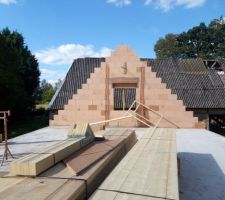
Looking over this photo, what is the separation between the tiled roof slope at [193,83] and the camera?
20250 mm

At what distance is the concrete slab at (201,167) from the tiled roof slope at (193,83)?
9.38m

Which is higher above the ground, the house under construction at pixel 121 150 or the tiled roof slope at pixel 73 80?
the tiled roof slope at pixel 73 80

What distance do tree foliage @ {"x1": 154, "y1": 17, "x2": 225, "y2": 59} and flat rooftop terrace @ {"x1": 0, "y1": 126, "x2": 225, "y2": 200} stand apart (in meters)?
37.6

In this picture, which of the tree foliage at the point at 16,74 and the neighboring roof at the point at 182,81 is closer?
the neighboring roof at the point at 182,81

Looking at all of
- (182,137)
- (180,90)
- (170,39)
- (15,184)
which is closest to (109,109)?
(182,137)

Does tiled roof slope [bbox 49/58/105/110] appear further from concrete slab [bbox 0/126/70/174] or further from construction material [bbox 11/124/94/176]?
construction material [bbox 11/124/94/176]

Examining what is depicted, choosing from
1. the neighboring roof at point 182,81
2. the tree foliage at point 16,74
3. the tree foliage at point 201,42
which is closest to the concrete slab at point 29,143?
the neighboring roof at point 182,81

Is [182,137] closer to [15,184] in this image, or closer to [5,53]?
[15,184]

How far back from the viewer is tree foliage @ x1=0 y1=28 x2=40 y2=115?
2588 cm

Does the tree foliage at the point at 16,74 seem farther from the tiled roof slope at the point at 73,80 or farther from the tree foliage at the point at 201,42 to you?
the tree foliage at the point at 201,42

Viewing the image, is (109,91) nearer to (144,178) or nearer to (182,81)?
(182,81)

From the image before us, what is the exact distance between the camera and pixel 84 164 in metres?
4.14

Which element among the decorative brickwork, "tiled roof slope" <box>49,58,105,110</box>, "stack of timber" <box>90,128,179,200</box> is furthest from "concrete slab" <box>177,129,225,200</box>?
"tiled roof slope" <box>49,58,105,110</box>

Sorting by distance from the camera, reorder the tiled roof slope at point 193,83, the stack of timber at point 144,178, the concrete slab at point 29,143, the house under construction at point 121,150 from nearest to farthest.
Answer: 1. the stack of timber at point 144,178
2. the house under construction at point 121,150
3. the concrete slab at point 29,143
4. the tiled roof slope at point 193,83
